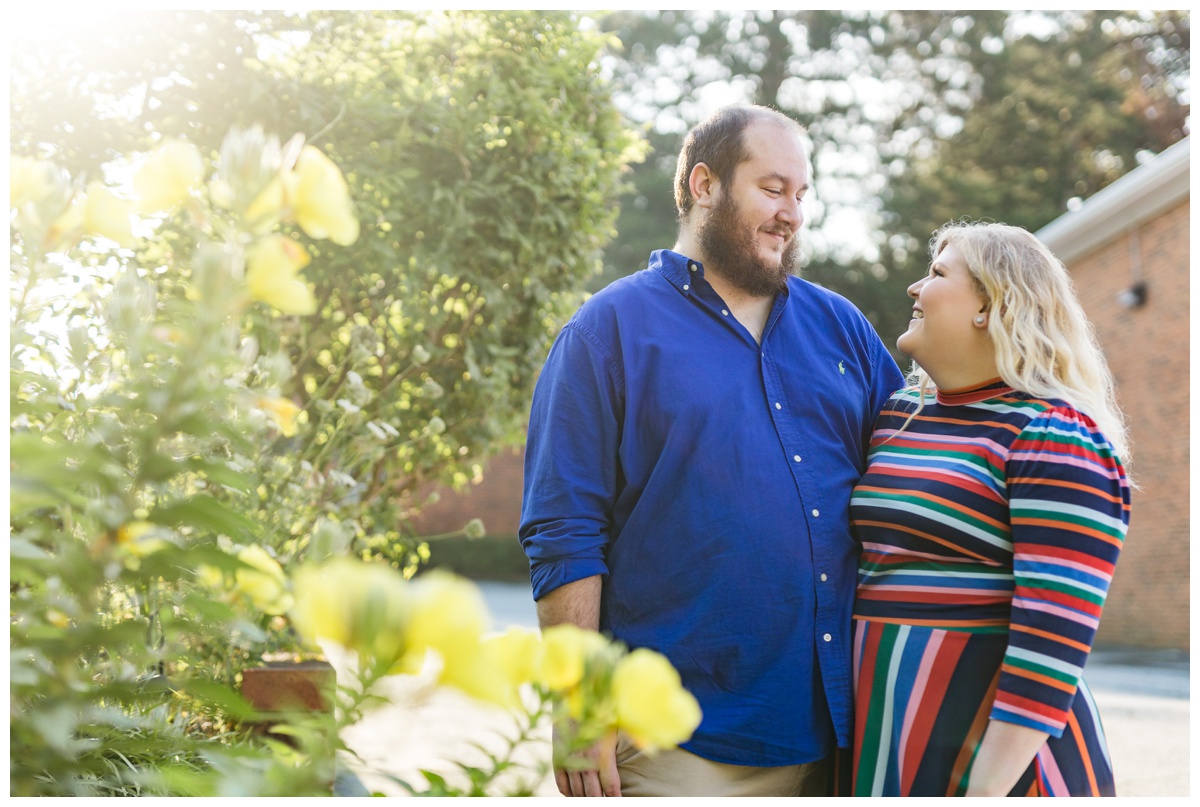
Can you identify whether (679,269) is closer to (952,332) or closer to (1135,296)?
(952,332)

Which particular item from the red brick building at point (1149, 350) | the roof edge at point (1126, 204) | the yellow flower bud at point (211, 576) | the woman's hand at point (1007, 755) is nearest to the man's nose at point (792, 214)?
the woman's hand at point (1007, 755)

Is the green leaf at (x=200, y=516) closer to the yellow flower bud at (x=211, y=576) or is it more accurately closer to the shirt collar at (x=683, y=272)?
the yellow flower bud at (x=211, y=576)

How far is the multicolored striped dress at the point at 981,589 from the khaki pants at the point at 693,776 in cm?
13

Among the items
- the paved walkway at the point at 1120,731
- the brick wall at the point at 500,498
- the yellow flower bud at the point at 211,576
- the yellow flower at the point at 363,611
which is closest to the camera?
the yellow flower at the point at 363,611

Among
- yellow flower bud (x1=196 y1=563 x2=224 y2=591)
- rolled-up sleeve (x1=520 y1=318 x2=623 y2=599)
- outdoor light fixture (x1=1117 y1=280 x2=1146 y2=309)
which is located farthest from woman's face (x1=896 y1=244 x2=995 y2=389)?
outdoor light fixture (x1=1117 y1=280 x2=1146 y2=309)

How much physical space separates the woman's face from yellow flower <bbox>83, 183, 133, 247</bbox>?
1.36 m

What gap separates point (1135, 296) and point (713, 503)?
940 cm

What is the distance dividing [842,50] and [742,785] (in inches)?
786

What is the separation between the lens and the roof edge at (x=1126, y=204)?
8.48 meters

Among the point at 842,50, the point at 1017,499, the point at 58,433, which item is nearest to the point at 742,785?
the point at 1017,499

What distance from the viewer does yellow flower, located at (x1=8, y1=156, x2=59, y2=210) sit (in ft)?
2.00

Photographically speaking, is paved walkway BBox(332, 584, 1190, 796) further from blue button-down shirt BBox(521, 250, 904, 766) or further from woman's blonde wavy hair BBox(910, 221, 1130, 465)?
woman's blonde wavy hair BBox(910, 221, 1130, 465)

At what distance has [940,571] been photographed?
1561 millimetres

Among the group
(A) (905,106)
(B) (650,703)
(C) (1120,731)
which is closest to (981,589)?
(B) (650,703)
